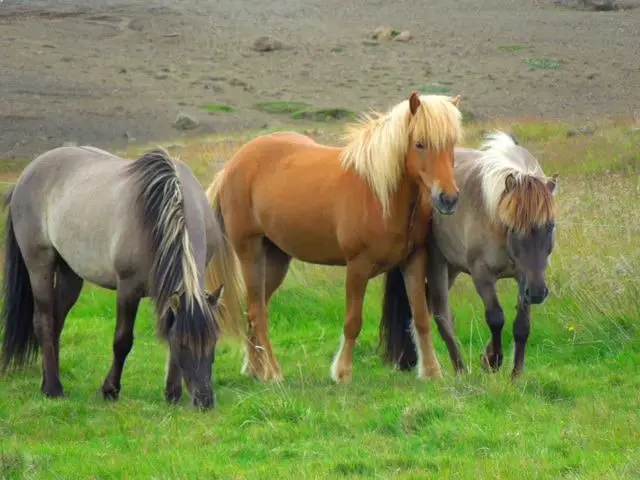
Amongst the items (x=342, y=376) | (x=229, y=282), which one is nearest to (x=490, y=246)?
(x=342, y=376)

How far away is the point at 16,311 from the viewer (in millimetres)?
8688

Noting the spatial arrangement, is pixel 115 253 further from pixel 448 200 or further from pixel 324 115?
pixel 324 115

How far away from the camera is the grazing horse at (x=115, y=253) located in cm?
714

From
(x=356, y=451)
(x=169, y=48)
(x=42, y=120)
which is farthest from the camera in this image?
(x=169, y=48)

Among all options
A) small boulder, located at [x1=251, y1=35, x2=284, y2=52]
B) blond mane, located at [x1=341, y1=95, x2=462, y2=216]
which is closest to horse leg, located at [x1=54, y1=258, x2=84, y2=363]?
blond mane, located at [x1=341, y1=95, x2=462, y2=216]

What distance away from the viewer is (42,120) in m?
24.6

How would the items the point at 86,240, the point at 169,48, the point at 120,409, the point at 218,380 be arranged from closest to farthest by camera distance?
the point at 120,409
the point at 86,240
the point at 218,380
the point at 169,48

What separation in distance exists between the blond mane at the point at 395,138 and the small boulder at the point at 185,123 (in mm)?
16657

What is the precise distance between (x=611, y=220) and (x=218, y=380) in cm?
447

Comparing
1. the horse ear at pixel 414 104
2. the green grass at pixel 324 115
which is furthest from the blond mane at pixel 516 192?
the green grass at pixel 324 115

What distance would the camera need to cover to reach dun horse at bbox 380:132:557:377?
7605 millimetres

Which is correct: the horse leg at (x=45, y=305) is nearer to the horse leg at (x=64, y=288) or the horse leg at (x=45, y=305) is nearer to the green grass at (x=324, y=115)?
the horse leg at (x=64, y=288)

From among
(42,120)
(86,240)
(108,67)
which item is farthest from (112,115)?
(86,240)

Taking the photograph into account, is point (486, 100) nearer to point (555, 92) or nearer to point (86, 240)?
point (555, 92)
